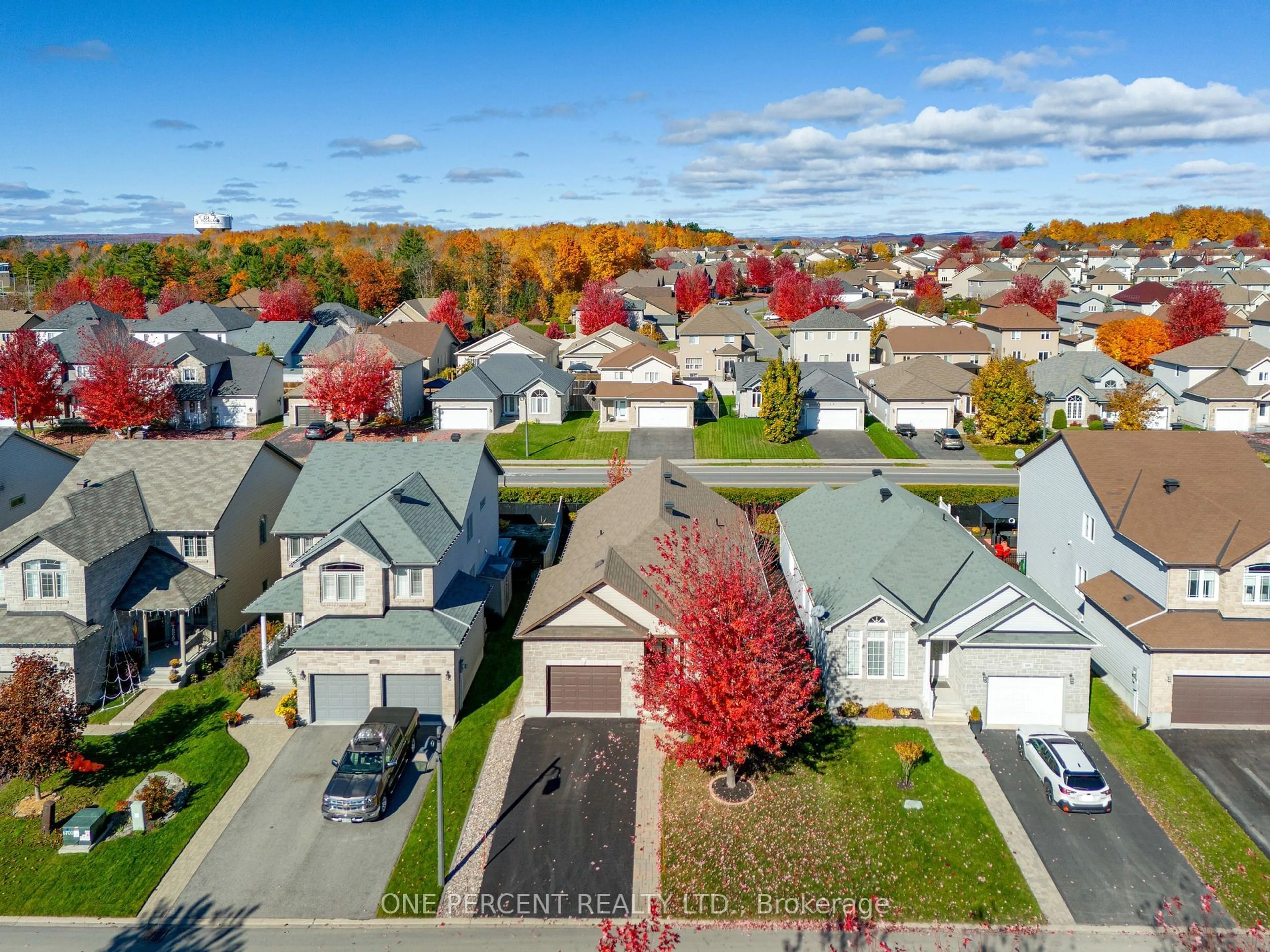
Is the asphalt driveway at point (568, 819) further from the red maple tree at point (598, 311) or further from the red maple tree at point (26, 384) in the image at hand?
the red maple tree at point (598, 311)

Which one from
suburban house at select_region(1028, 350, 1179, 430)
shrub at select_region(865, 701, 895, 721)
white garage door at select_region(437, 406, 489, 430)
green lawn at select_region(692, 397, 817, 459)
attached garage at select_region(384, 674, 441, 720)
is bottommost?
shrub at select_region(865, 701, 895, 721)

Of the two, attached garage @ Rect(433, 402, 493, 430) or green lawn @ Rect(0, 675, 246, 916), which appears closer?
green lawn @ Rect(0, 675, 246, 916)

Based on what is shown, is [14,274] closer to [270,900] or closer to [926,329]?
[926,329]

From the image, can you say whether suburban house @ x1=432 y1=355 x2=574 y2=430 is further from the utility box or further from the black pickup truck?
the utility box

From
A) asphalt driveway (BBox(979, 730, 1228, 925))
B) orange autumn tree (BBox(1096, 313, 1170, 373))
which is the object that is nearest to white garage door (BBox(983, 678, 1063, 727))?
asphalt driveway (BBox(979, 730, 1228, 925))

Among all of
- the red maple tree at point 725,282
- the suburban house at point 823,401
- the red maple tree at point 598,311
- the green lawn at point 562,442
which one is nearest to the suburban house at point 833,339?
the suburban house at point 823,401

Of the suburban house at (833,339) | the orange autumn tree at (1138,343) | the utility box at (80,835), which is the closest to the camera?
the utility box at (80,835)

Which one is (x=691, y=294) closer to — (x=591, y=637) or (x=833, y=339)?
(x=833, y=339)
